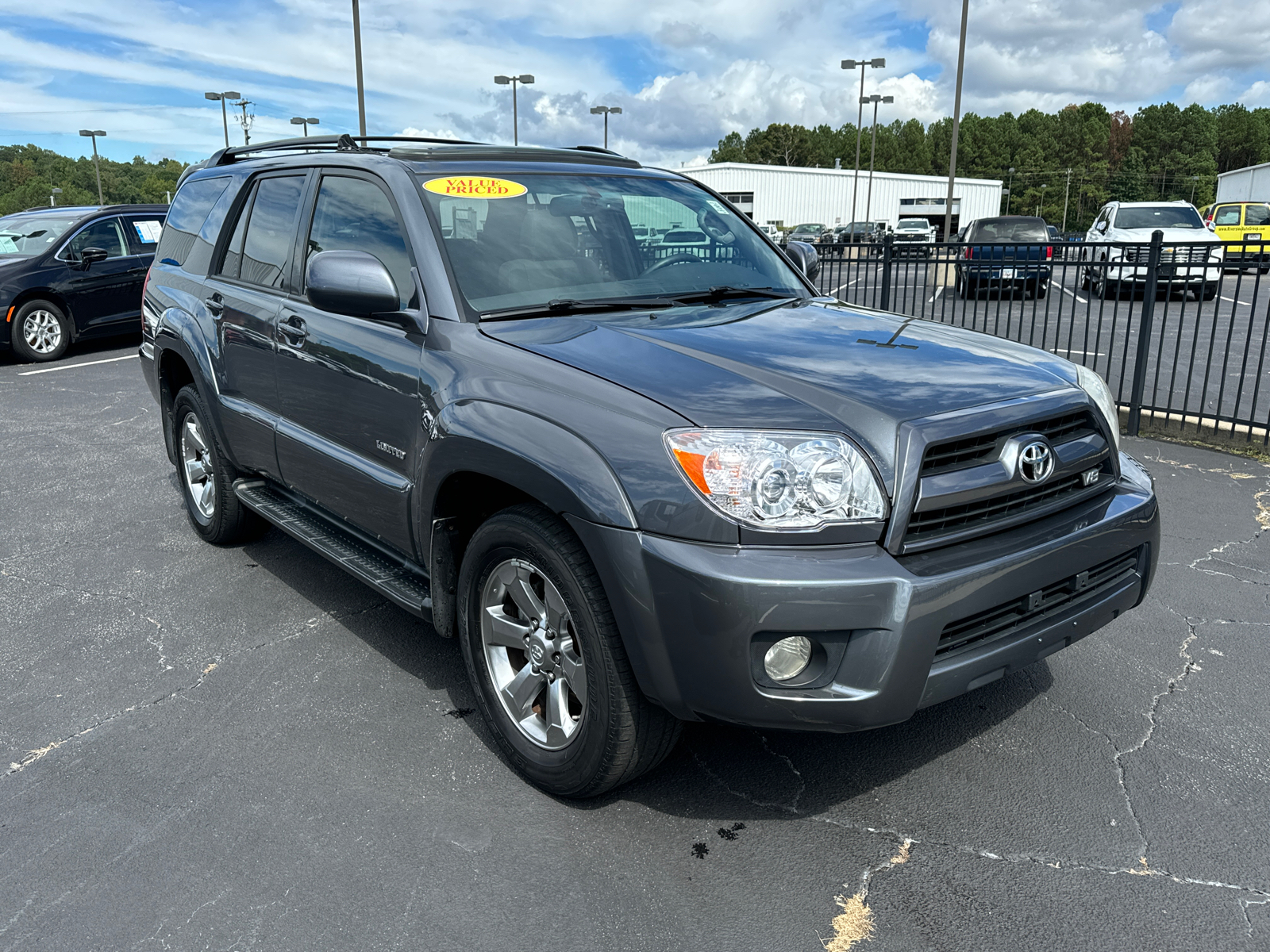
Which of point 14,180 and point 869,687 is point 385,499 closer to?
point 869,687

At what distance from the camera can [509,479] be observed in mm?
2707

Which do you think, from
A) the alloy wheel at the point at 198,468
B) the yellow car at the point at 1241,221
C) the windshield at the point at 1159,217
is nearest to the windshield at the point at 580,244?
the alloy wheel at the point at 198,468

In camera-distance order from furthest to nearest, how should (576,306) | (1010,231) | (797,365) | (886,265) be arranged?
(1010,231), (886,265), (576,306), (797,365)

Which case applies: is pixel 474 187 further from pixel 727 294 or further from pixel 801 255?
Result: pixel 801 255

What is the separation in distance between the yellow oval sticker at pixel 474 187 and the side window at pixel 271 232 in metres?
0.96

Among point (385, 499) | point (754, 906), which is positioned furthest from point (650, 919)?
point (385, 499)

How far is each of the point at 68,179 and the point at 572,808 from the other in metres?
164

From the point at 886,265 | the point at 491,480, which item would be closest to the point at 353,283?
the point at 491,480

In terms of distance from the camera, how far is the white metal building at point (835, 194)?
3194 inches

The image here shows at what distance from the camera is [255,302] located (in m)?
4.26

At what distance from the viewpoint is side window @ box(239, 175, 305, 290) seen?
163 inches

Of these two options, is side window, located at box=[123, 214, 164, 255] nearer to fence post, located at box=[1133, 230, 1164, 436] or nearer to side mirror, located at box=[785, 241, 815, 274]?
side mirror, located at box=[785, 241, 815, 274]

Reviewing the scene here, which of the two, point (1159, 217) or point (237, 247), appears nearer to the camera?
point (237, 247)

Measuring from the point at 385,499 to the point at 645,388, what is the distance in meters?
1.27
